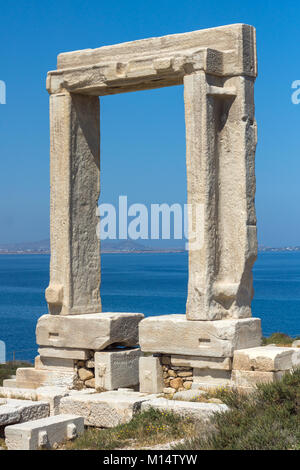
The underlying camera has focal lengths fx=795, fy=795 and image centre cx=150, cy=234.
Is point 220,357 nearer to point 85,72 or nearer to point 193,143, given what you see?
point 193,143

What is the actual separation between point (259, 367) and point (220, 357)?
54cm

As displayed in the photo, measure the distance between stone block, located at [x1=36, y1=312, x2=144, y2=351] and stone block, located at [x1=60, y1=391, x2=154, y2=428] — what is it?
38.9 inches

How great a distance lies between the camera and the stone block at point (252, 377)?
29.8 ft

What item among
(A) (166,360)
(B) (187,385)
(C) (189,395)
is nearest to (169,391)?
(B) (187,385)

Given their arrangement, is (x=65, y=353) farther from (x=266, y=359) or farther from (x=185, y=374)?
(x=266, y=359)

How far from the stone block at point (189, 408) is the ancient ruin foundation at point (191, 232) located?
3.27 ft

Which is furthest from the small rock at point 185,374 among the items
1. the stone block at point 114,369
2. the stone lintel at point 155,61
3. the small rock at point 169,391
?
the stone lintel at point 155,61

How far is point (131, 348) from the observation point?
10953mm

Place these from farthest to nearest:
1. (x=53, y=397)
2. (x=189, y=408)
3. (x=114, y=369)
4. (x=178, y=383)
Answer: (x=114, y=369) → (x=178, y=383) → (x=53, y=397) → (x=189, y=408)

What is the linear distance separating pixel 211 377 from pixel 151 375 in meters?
0.80

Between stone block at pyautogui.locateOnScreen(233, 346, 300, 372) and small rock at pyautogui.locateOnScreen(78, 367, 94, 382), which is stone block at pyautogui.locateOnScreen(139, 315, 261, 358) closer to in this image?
stone block at pyautogui.locateOnScreen(233, 346, 300, 372)

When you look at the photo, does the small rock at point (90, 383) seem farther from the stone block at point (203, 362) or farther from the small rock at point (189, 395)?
the small rock at point (189, 395)

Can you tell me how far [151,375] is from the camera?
9.95 m

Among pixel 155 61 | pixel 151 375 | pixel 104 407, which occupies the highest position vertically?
pixel 155 61
